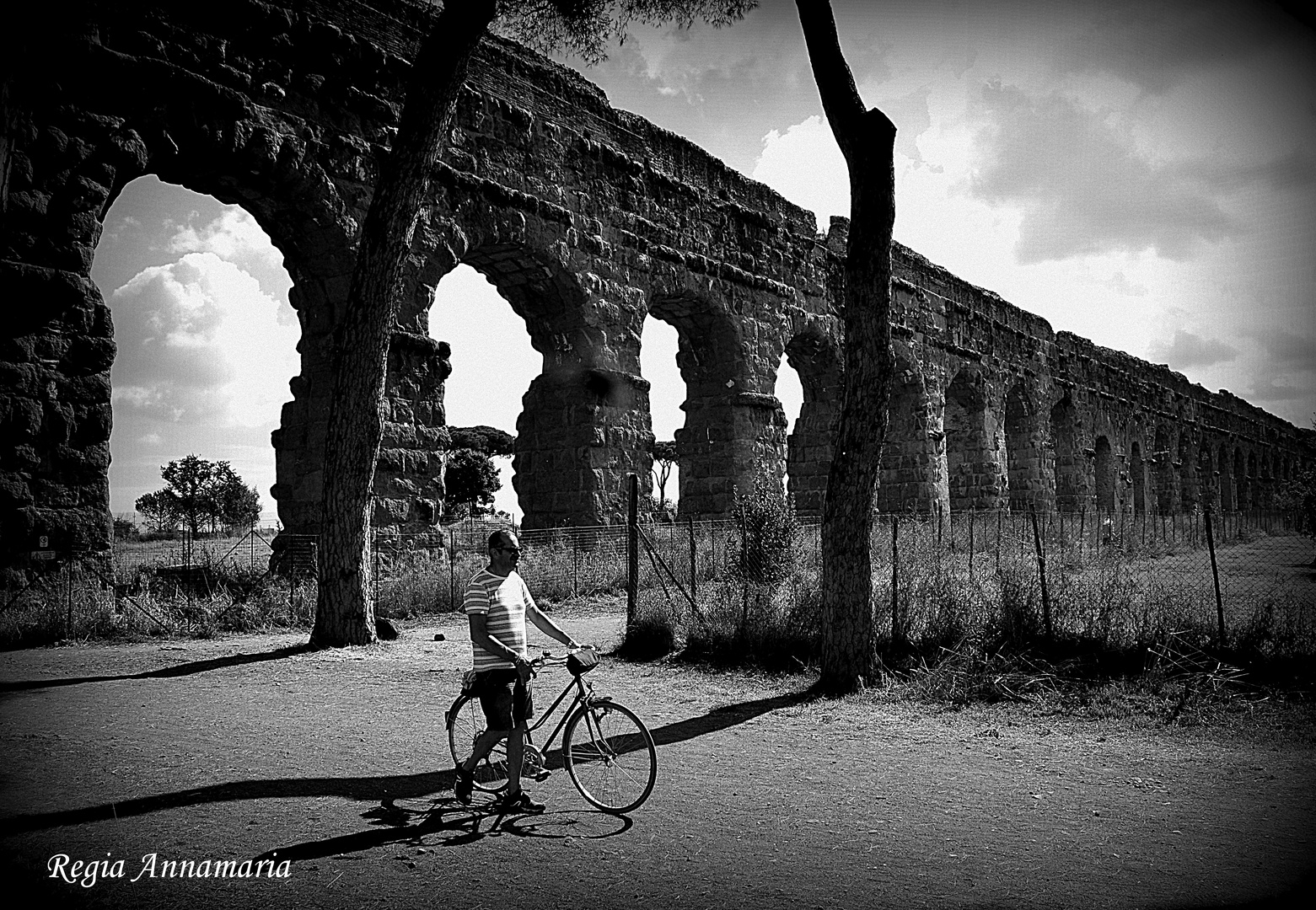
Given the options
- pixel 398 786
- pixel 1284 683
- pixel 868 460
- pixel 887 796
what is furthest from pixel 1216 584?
pixel 398 786

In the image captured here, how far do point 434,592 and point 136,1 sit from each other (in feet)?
25.4

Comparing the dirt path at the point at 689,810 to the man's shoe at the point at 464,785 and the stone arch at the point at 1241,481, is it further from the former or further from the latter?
the stone arch at the point at 1241,481

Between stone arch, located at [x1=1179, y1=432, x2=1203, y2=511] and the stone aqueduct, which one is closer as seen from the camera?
the stone aqueduct

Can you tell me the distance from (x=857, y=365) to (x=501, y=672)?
4944 millimetres

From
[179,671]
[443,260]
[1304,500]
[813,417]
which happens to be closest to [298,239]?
[443,260]

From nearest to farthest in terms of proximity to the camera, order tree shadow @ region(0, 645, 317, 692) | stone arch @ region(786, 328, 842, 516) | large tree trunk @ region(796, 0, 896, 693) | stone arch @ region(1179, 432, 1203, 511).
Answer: tree shadow @ region(0, 645, 317, 692) → large tree trunk @ region(796, 0, 896, 693) → stone arch @ region(786, 328, 842, 516) → stone arch @ region(1179, 432, 1203, 511)

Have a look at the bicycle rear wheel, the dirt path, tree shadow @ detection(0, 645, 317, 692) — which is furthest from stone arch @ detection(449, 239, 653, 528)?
the bicycle rear wheel

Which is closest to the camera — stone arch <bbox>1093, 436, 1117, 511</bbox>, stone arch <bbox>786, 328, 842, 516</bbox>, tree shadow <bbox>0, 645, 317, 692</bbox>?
tree shadow <bbox>0, 645, 317, 692</bbox>

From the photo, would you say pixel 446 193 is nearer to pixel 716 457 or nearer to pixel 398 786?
pixel 716 457

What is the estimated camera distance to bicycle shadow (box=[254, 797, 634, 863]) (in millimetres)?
4125

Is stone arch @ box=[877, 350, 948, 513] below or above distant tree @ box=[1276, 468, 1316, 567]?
above

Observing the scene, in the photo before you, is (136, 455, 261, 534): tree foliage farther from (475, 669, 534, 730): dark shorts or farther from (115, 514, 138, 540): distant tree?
(475, 669, 534, 730): dark shorts

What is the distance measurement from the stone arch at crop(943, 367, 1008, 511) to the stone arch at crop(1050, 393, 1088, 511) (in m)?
5.75

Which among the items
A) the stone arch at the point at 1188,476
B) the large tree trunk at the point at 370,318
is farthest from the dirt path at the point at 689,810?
the stone arch at the point at 1188,476
